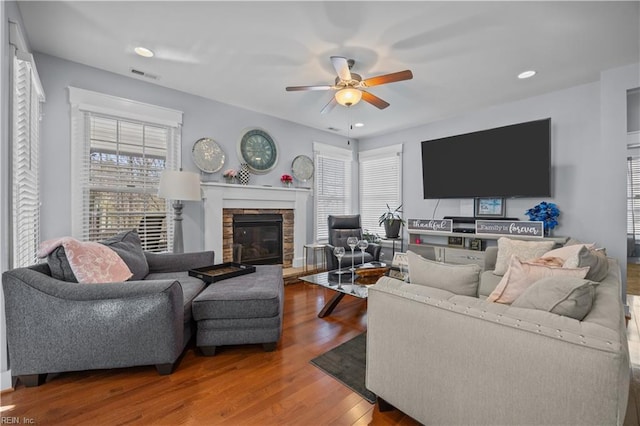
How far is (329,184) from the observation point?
554 centimetres

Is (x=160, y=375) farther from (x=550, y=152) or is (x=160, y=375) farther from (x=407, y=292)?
(x=550, y=152)

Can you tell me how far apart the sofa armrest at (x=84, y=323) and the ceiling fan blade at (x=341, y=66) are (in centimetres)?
210

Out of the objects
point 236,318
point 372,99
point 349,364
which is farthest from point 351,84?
point 349,364

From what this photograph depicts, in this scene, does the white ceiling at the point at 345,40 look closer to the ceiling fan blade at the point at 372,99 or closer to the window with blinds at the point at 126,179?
the ceiling fan blade at the point at 372,99

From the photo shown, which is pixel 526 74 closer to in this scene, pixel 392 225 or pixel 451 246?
pixel 451 246

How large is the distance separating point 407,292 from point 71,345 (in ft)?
6.67

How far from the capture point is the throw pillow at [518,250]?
2.66 meters

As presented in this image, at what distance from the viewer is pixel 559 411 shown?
3.15 feet

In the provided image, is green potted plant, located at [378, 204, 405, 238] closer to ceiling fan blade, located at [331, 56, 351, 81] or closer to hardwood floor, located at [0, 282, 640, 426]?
ceiling fan blade, located at [331, 56, 351, 81]

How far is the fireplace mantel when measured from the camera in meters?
3.78

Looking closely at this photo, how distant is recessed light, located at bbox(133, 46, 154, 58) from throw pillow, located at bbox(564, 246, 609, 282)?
3.84m

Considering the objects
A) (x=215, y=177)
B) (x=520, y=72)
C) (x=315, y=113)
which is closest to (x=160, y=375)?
(x=215, y=177)

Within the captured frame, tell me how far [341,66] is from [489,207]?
3071mm

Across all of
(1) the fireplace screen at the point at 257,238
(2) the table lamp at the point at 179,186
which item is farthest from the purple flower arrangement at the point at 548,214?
(2) the table lamp at the point at 179,186
